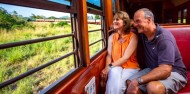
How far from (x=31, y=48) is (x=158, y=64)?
1.33m

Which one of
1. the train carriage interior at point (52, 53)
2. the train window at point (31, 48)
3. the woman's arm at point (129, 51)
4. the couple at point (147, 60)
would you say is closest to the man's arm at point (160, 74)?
the couple at point (147, 60)

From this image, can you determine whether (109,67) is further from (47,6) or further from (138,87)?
(47,6)

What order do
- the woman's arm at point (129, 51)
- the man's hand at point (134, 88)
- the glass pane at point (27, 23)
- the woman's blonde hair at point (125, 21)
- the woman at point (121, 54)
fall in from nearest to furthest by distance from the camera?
the glass pane at point (27, 23) < the man's hand at point (134, 88) < the woman at point (121, 54) < the woman's arm at point (129, 51) < the woman's blonde hair at point (125, 21)

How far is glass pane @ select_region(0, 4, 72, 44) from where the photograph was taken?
1.04 metres

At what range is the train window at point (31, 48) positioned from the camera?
3.44 ft

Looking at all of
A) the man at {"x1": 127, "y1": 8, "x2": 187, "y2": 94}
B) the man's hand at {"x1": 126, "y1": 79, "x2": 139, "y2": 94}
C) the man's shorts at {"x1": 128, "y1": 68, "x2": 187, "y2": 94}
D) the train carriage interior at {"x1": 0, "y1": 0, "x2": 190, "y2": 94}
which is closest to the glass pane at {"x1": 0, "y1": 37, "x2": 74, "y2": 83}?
the train carriage interior at {"x1": 0, "y1": 0, "x2": 190, "y2": 94}

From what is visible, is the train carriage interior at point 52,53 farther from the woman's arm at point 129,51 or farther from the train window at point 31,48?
the woman's arm at point 129,51

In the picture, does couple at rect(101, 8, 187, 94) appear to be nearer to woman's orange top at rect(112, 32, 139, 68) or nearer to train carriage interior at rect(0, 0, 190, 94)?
woman's orange top at rect(112, 32, 139, 68)

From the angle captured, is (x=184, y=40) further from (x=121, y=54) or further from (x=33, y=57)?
(x=33, y=57)

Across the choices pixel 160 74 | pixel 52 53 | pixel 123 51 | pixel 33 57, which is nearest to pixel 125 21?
pixel 123 51

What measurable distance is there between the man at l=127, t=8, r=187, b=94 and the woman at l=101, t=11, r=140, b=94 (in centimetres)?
19

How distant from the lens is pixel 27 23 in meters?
1.28

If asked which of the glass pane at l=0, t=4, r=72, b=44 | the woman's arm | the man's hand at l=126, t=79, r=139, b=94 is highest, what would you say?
the glass pane at l=0, t=4, r=72, b=44

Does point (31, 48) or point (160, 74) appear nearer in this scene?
point (31, 48)
